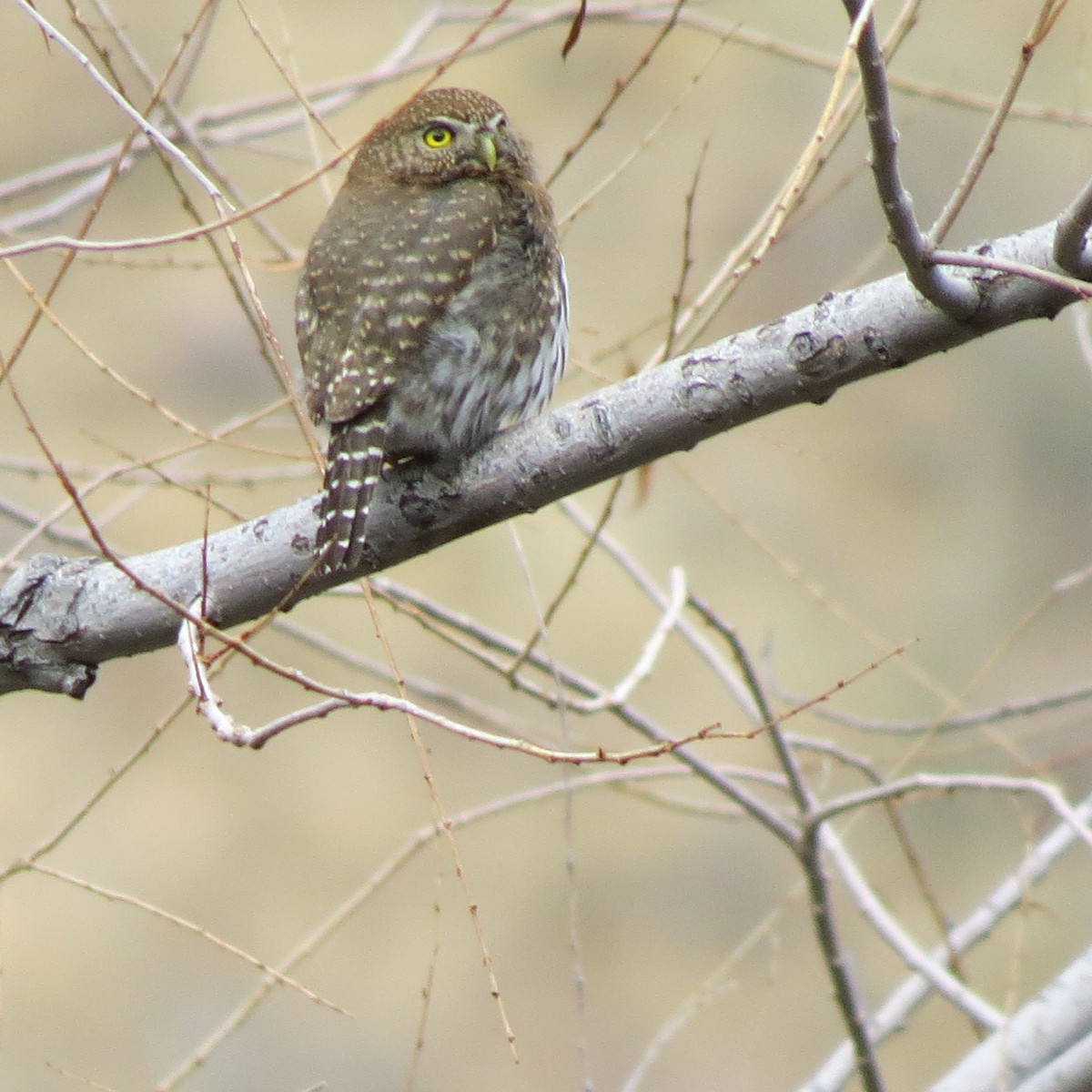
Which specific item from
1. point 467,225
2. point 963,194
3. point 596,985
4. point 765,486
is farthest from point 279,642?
point 963,194

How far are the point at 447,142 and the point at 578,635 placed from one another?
6307 mm

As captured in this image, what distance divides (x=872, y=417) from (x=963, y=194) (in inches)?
376

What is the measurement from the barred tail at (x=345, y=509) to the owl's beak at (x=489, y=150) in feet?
3.78

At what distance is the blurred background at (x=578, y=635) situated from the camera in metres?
9.41

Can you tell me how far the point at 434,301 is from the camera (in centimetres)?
366

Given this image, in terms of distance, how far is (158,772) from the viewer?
10.1m

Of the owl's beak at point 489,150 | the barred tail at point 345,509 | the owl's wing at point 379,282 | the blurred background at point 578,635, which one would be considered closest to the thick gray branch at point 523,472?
the barred tail at point 345,509

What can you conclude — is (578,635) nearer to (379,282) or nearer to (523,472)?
(379,282)

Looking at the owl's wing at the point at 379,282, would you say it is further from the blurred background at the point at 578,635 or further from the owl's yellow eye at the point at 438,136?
the blurred background at the point at 578,635

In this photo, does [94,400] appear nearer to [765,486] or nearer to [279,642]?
[279,642]

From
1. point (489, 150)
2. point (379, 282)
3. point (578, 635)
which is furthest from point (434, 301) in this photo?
point (578, 635)

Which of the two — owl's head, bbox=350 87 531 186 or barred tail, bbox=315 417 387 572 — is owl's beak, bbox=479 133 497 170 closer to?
owl's head, bbox=350 87 531 186

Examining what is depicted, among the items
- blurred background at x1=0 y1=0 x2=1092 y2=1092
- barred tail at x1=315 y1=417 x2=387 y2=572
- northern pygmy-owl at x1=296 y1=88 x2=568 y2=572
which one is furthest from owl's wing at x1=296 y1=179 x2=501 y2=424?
blurred background at x1=0 y1=0 x2=1092 y2=1092

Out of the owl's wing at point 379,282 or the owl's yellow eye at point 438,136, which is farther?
the owl's yellow eye at point 438,136
